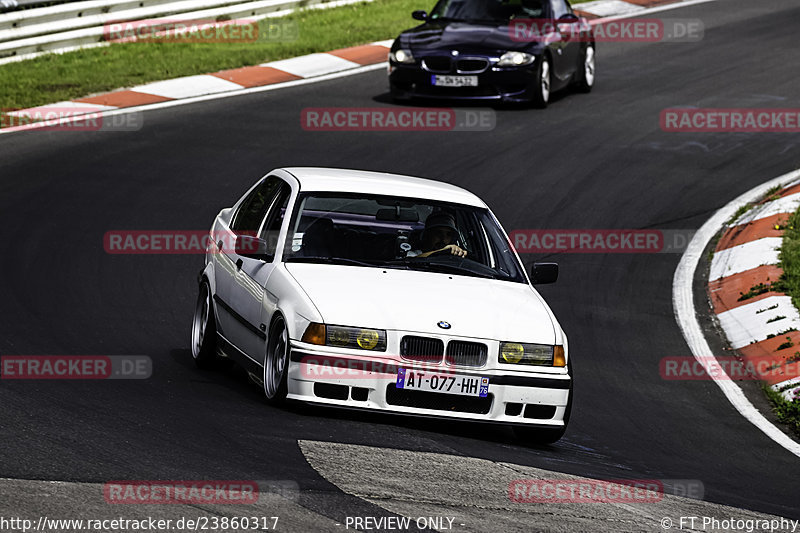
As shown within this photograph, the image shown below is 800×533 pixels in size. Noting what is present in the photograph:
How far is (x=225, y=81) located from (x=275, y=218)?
35.4 feet

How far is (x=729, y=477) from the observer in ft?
27.1

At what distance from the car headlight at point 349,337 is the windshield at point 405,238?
89 cm

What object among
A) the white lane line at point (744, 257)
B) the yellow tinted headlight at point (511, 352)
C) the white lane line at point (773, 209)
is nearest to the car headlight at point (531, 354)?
the yellow tinted headlight at point (511, 352)

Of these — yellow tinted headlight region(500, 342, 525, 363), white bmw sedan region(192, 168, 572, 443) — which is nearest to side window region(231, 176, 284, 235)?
white bmw sedan region(192, 168, 572, 443)

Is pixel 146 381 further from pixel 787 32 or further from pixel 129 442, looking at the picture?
pixel 787 32

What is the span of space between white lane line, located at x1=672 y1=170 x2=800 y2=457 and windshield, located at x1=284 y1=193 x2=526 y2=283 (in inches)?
86.0

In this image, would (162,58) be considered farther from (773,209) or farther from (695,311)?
(695,311)

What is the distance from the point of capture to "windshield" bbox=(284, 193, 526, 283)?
28.5 ft

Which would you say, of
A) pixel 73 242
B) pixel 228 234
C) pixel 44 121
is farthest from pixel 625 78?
pixel 228 234

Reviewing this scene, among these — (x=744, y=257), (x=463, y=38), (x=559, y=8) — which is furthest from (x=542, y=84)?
(x=744, y=257)

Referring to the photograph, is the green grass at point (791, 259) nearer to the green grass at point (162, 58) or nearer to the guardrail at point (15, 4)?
the green grass at point (162, 58)

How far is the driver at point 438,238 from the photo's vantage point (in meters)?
8.93

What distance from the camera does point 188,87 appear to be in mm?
19016

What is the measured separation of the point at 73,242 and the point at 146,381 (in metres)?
4.21
